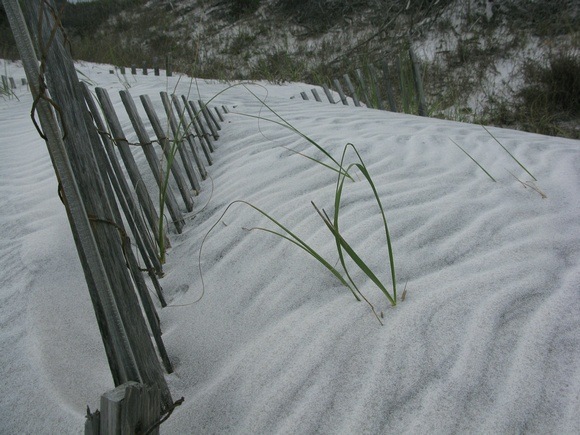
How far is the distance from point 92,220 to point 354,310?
0.85 m

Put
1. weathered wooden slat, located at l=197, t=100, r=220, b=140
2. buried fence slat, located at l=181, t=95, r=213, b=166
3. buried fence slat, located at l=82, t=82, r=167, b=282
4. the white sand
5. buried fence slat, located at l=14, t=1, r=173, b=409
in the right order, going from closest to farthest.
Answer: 1. buried fence slat, located at l=14, t=1, r=173, b=409
2. the white sand
3. buried fence slat, located at l=82, t=82, r=167, b=282
4. buried fence slat, located at l=181, t=95, r=213, b=166
5. weathered wooden slat, located at l=197, t=100, r=220, b=140

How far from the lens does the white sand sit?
3.82 ft

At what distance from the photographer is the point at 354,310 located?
144 cm

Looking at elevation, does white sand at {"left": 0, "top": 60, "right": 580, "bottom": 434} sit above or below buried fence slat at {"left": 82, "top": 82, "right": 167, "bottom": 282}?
below

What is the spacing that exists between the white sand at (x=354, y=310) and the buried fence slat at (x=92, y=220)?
0.33 metres

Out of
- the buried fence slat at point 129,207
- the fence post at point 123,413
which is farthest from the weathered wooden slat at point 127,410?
the buried fence slat at point 129,207

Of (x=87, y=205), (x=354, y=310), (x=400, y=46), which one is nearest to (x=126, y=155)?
(x=87, y=205)

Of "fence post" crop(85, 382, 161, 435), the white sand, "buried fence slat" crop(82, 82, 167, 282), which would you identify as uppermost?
"buried fence slat" crop(82, 82, 167, 282)

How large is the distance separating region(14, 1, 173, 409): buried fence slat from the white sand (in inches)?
13.1

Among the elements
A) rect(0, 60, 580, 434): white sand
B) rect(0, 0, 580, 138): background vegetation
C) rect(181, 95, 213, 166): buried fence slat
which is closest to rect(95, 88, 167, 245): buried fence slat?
rect(0, 60, 580, 434): white sand

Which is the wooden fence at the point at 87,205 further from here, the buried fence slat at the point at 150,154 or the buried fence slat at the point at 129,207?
the buried fence slat at the point at 150,154

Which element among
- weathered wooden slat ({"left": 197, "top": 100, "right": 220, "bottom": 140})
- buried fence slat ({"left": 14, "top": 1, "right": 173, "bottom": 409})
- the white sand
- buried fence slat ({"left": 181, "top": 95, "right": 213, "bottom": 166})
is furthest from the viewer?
weathered wooden slat ({"left": 197, "top": 100, "right": 220, "bottom": 140})

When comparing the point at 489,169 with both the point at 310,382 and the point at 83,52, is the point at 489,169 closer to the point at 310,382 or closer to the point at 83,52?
the point at 310,382

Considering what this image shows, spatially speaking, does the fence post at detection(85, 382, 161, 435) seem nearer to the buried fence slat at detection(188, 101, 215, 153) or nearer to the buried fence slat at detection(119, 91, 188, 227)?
the buried fence slat at detection(119, 91, 188, 227)
